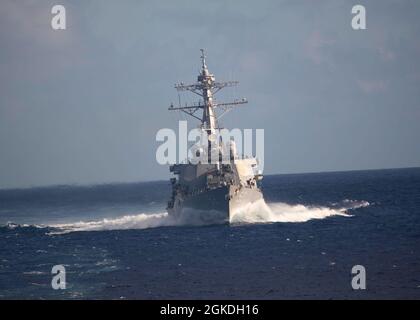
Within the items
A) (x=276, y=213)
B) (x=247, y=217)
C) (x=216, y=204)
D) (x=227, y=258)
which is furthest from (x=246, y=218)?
(x=227, y=258)

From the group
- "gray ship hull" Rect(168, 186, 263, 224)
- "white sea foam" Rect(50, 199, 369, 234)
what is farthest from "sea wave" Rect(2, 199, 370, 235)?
"gray ship hull" Rect(168, 186, 263, 224)

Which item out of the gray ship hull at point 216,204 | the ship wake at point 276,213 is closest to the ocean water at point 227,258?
the ship wake at point 276,213

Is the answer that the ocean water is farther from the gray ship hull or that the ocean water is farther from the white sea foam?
the gray ship hull

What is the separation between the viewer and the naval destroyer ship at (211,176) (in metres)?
55.5

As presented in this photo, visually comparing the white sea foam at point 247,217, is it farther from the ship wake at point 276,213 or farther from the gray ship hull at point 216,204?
the gray ship hull at point 216,204

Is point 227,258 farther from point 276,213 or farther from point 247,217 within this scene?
point 276,213

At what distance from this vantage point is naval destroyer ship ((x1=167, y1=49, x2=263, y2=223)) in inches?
2186

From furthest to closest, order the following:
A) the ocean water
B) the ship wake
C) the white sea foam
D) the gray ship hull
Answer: the white sea foam → the ship wake → the gray ship hull → the ocean water

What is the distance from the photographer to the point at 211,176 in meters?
57.6

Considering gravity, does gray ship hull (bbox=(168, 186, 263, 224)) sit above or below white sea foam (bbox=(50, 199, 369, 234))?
above

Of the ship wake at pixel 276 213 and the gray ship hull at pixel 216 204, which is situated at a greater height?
the gray ship hull at pixel 216 204

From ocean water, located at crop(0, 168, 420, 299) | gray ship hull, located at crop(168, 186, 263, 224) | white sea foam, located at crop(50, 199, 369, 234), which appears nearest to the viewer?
ocean water, located at crop(0, 168, 420, 299)

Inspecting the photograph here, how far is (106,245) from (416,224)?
2906 cm
